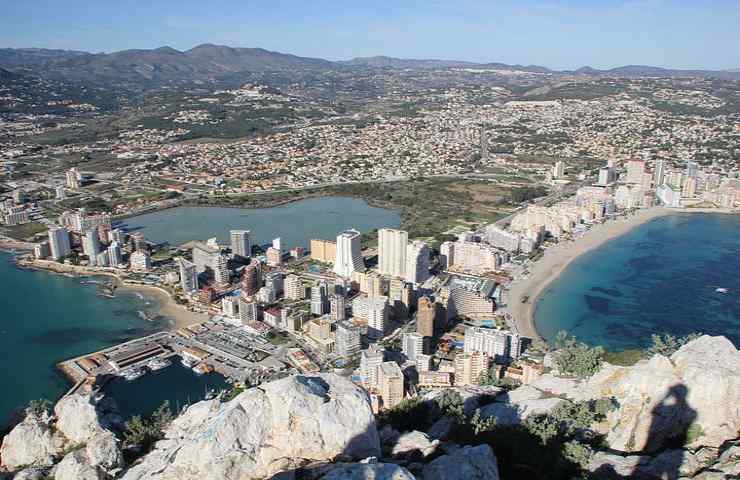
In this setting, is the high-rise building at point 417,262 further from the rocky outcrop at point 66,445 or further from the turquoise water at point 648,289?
the rocky outcrop at point 66,445

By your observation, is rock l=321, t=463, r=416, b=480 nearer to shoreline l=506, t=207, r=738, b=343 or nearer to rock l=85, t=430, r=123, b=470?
rock l=85, t=430, r=123, b=470

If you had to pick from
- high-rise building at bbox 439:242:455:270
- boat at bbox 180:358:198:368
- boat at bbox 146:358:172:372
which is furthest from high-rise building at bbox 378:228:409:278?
boat at bbox 146:358:172:372

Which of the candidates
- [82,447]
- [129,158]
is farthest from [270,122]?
[82,447]

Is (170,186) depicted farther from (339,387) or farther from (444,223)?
(339,387)

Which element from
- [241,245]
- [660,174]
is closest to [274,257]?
[241,245]

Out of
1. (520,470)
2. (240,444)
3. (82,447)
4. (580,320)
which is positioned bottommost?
(580,320)

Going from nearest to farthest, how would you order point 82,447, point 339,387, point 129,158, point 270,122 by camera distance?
point 339,387
point 82,447
point 129,158
point 270,122

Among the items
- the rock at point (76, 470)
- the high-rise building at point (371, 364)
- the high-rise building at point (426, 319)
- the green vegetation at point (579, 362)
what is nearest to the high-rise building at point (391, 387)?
the high-rise building at point (371, 364)
